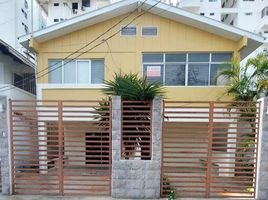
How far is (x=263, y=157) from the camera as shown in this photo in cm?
594

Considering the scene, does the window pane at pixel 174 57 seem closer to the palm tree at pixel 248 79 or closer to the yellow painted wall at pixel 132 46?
the yellow painted wall at pixel 132 46

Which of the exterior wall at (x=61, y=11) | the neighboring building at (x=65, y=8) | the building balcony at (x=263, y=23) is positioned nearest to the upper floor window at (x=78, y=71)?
the neighboring building at (x=65, y=8)

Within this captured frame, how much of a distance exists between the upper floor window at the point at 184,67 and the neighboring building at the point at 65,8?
21.2 m

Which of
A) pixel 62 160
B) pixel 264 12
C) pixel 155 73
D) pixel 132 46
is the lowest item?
pixel 62 160

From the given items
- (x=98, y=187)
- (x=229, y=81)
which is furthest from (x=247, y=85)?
(x=98, y=187)

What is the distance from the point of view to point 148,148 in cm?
604

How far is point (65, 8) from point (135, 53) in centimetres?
2225

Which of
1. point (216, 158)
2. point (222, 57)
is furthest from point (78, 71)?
point (216, 158)

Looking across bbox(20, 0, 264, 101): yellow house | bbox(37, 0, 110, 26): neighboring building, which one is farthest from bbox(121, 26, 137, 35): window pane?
bbox(37, 0, 110, 26): neighboring building

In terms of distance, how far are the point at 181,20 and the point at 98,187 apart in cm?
650

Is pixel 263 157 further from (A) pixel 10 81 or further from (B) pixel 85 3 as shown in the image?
(B) pixel 85 3

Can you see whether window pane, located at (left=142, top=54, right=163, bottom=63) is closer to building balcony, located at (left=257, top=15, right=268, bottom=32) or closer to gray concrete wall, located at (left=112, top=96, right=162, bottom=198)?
gray concrete wall, located at (left=112, top=96, right=162, bottom=198)

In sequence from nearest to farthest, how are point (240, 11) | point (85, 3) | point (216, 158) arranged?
1. point (216, 158)
2. point (85, 3)
3. point (240, 11)

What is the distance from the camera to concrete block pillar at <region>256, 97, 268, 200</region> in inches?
231
